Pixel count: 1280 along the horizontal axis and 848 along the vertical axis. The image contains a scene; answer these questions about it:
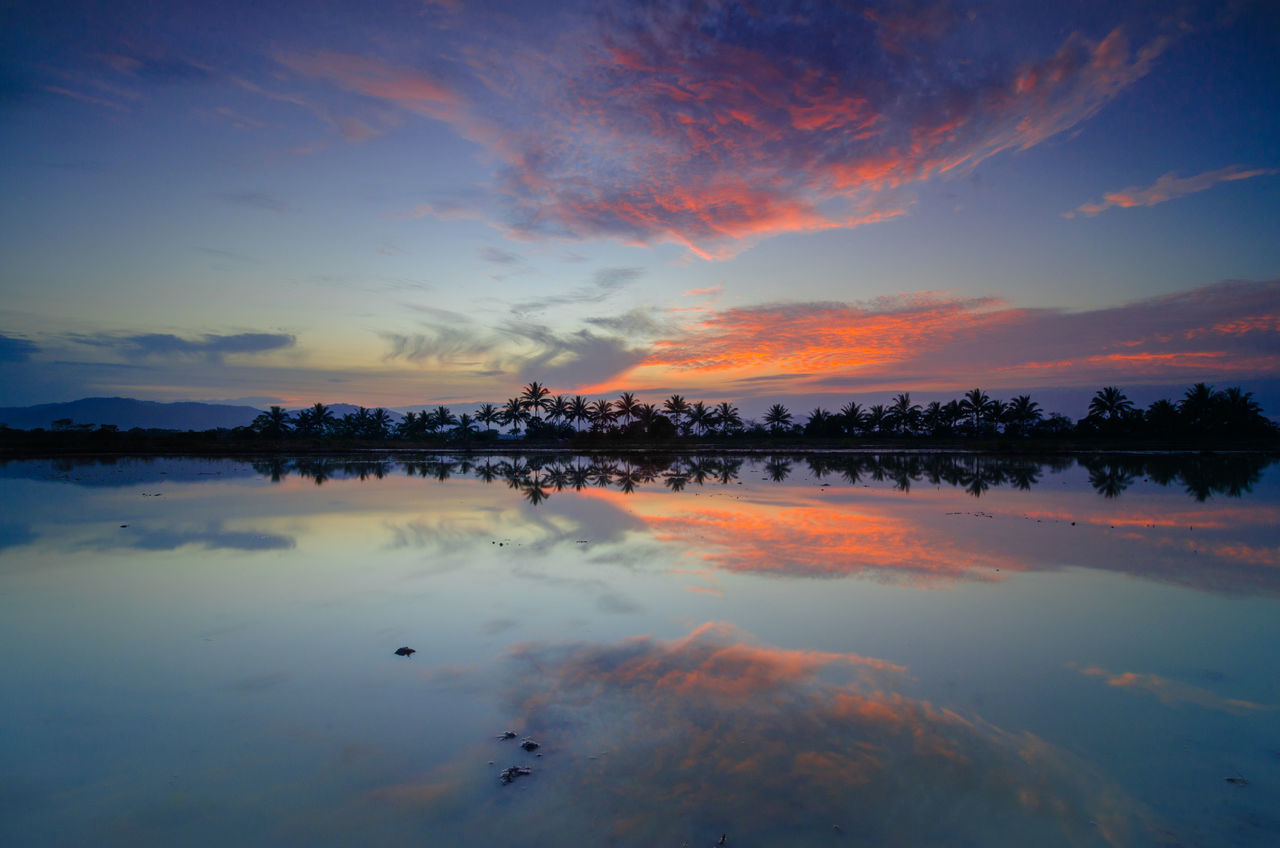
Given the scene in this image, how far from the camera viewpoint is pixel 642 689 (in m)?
5.62

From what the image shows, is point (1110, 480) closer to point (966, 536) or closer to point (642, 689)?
point (966, 536)

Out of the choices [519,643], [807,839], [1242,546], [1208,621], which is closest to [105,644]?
[519,643]

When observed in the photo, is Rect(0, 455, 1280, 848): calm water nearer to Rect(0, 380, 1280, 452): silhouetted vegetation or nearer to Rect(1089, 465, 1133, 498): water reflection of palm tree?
Rect(1089, 465, 1133, 498): water reflection of palm tree

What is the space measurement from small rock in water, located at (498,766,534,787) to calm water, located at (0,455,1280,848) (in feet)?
0.47

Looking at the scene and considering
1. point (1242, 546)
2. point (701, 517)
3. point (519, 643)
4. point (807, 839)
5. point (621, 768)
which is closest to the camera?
point (807, 839)

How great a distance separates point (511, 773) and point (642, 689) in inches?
65.9

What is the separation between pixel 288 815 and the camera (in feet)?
12.7

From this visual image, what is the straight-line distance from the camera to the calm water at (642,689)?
3.87 meters

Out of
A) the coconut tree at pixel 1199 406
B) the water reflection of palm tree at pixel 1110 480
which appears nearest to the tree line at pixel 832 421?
the coconut tree at pixel 1199 406

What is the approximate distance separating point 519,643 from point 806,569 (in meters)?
5.55

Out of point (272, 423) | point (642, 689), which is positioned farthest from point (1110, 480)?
point (272, 423)

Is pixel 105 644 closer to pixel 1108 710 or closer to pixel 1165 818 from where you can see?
pixel 1165 818

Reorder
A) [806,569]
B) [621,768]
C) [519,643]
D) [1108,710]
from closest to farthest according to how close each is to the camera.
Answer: [621,768], [1108,710], [519,643], [806,569]

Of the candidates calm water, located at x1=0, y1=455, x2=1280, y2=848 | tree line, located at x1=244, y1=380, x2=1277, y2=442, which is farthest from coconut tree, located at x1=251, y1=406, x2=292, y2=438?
calm water, located at x1=0, y1=455, x2=1280, y2=848
